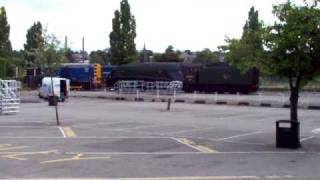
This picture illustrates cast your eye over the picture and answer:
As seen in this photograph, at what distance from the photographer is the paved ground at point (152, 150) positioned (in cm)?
1362

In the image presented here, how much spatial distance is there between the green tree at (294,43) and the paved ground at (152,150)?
2.28 m

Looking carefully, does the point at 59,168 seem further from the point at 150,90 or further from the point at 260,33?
the point at 150,90

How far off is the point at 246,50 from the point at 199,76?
45.5 meters

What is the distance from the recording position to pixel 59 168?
14000mm

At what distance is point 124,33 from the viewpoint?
8038cm

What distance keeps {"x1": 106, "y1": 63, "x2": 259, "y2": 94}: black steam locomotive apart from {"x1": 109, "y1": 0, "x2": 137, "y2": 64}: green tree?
37.9ft

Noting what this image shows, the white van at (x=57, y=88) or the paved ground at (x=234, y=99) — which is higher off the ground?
the white van at (x=57, y=88)

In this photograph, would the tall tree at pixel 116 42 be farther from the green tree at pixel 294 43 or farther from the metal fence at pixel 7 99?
the green tree at pixel 294 43

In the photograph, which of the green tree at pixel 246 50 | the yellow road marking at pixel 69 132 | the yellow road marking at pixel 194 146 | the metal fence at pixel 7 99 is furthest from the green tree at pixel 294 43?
the metal fence at pixel 7 99

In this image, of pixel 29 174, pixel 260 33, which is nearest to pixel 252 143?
pixel 260 33

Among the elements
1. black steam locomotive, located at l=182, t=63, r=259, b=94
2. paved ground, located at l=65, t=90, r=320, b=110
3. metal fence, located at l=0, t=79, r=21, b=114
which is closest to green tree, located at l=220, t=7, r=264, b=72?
metal fence, located at l=0, t=79, r=21, b=114

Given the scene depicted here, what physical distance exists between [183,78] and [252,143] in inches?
1800

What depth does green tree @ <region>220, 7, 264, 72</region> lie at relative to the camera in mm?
19250

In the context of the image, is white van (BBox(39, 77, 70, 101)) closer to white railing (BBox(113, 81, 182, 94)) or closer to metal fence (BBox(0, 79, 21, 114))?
white railing (BBox(113, 81, 182, 94))
